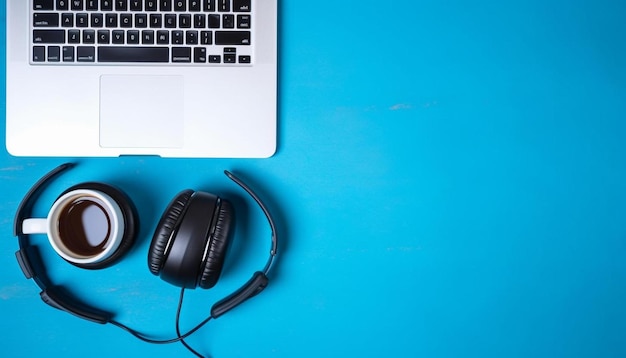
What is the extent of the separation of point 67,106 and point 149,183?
154 millimetres

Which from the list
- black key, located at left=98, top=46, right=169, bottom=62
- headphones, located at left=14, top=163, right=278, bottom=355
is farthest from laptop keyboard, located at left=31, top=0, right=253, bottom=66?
headphones, located at left=14, top=163, right=278, bottom=355

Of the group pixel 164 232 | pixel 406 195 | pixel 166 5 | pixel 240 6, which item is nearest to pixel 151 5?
pixel 166 5

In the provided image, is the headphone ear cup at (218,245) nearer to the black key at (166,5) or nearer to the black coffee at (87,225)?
the black coffee at (87,225)

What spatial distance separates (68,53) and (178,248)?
32cm

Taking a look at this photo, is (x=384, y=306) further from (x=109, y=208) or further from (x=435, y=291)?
(x=109, y=208)

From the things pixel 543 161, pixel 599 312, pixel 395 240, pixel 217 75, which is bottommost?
pixel 599 312

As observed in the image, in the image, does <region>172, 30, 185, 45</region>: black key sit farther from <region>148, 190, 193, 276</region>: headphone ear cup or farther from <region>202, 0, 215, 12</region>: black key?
<region>148, 190, 193, 276</region>: headphone ear cup

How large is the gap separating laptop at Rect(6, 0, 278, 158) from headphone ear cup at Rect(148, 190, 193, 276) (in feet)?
0.27

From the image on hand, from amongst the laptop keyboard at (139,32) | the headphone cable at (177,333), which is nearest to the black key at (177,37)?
the laptop keyboard at (139,32)

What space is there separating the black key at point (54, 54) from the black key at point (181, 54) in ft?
0.52

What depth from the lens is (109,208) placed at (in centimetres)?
64

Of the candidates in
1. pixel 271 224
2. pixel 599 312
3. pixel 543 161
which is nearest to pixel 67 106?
pixel 271 224

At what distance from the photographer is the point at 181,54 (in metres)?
0.67

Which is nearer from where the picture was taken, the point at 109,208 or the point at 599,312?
the point at 109,208
